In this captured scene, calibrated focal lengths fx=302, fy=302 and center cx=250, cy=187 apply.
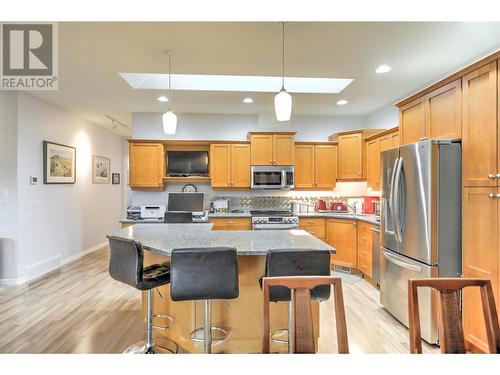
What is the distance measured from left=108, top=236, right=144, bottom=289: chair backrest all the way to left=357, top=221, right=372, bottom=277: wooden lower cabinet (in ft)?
10.3

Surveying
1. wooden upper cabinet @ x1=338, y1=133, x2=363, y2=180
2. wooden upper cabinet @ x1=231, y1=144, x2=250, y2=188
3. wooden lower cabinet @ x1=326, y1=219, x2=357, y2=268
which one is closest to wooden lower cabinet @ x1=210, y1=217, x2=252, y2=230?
wooden upper cabinet @ x1=231, y1=144, x2=250, y2=188

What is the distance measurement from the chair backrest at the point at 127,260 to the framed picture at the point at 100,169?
469 centimetres

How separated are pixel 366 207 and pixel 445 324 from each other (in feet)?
13.5

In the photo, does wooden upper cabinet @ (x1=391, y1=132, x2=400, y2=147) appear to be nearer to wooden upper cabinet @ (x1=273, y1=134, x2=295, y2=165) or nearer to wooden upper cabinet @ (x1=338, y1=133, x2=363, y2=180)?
wooden upper cabinet @ (x1=338, y1=133, x2=363, y2=180)

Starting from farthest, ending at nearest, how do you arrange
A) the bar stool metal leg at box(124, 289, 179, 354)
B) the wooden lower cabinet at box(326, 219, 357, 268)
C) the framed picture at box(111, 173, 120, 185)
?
the framed picture at box(111, 173, 120, 185) → the wooden lower cabinet at box(326, 219, 357, 268) → the bar stool metal leg at box(124, 289, 179, 354)

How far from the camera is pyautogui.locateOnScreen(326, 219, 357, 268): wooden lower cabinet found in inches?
182

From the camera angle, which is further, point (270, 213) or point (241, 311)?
point (270, 213)

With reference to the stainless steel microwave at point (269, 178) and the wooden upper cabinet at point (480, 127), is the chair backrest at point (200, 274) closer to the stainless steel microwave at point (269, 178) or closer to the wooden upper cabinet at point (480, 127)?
the wooden upper cabinet at point (480, 127)

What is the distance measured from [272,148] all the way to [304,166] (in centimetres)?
67

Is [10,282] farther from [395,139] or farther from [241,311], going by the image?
[395,139]

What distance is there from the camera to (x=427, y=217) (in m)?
2.55

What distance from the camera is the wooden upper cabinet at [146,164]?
516cm

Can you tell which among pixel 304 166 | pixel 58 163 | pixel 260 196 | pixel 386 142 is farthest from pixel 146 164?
pixel 386 142
